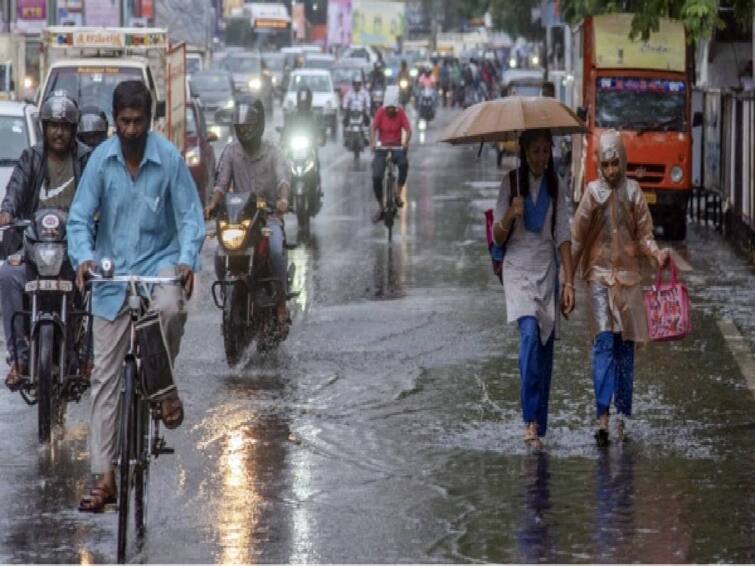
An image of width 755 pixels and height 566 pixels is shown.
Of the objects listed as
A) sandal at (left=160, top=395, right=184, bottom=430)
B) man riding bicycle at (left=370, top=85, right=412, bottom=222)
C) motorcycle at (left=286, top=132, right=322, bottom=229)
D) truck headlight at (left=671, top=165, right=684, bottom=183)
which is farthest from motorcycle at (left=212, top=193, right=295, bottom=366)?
truck headlight at (left=671, top=165, right=684, bottom=183)

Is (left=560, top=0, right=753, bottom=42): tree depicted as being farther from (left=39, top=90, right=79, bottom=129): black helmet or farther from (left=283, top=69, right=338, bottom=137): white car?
(left=283, top=69, right=338, bottom=137): white car

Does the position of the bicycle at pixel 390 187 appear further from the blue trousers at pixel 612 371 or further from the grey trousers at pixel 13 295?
the blue trousers at pixel 612 371

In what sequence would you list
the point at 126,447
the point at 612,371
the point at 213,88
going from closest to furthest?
the point at 126,447
the point at 612,371
the point at 213,88

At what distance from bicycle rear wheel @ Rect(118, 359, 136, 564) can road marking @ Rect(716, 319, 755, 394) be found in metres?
5.21

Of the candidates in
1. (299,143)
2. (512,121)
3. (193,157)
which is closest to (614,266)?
(512,121)

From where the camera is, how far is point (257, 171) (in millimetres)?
14883

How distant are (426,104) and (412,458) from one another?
54.2 meters

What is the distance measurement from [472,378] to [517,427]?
1821 millimetres

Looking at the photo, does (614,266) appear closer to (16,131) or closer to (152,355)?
(152,355)

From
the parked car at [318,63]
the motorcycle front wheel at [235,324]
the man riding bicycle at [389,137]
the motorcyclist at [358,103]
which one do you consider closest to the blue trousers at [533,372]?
the motorcycle front wheel at [235,324]

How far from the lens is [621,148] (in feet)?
35.1

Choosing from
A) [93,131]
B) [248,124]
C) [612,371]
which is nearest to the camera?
[612,371]

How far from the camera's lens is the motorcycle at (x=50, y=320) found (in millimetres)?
10648

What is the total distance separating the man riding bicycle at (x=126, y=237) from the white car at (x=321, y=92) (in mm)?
45260
